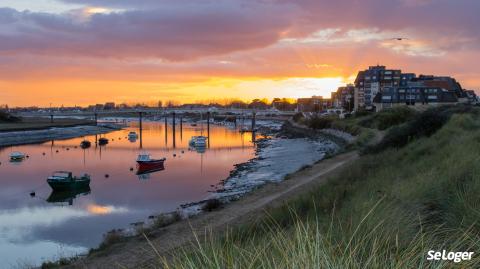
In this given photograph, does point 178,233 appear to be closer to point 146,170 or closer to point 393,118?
point 146,170

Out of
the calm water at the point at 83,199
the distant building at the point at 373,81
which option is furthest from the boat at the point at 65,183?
the distant building at the point at 373,81

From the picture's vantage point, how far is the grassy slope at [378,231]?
4418 mm

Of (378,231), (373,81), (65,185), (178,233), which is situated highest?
(373,81)

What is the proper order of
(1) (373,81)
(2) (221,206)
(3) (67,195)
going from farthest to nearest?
1. (1) (373,81)
2. (3) (67,195)
3. (2) (221,206)

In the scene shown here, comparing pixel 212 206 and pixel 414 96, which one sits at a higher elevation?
pixel 414 96

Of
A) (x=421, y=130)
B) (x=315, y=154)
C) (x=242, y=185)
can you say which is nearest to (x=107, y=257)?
(x=242, y=185)

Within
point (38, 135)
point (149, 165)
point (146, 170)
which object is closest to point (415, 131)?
point (146, 170)

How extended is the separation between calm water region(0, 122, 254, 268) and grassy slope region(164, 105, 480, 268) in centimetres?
1180

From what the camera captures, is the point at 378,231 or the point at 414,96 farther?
the point at 414,96

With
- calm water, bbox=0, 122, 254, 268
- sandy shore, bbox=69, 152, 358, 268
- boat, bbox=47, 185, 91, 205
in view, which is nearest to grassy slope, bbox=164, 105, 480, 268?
sandy shore, bbox=69, 152, 358, 268


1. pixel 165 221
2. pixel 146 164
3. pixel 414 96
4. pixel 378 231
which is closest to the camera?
pixel 378 231

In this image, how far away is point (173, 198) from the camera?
102 ft

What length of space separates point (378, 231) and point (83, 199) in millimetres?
28252

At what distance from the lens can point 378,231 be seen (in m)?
6.08
